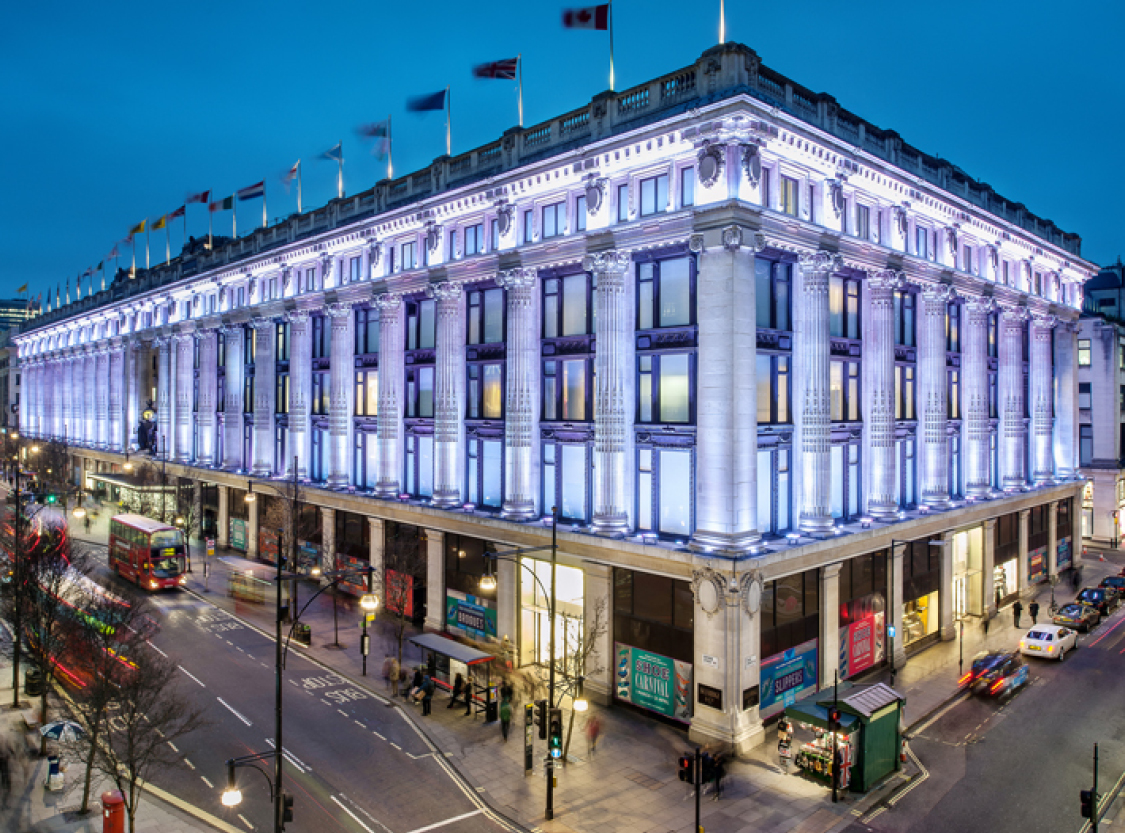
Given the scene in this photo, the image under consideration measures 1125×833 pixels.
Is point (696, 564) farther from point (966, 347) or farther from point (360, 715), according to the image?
point (966, 347)

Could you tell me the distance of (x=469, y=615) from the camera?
39094 millimetres

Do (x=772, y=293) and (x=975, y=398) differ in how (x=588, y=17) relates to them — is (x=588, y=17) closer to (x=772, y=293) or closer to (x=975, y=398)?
(x=772, y=293)

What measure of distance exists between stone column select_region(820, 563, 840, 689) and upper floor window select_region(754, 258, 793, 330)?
10.1m

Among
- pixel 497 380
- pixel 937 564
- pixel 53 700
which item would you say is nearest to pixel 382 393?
pixel 497 380

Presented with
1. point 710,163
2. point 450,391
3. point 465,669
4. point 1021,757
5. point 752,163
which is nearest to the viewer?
point 1021,757

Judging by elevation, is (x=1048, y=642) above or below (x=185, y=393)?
below

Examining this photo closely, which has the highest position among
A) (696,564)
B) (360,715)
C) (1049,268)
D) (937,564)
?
(1049,268)

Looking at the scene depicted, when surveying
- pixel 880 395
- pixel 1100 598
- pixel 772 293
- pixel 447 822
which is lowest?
pixel 447 822

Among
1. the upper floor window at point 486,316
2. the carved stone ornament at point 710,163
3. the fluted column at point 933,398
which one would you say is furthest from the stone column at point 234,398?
the fluted column at point 933,398

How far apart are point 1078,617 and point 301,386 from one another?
4918 cm

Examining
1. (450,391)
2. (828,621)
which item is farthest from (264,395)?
(828,621)

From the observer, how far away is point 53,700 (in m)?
30.9

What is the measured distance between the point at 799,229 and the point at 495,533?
1901 cm

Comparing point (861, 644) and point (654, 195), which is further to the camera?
point (861, 644)
